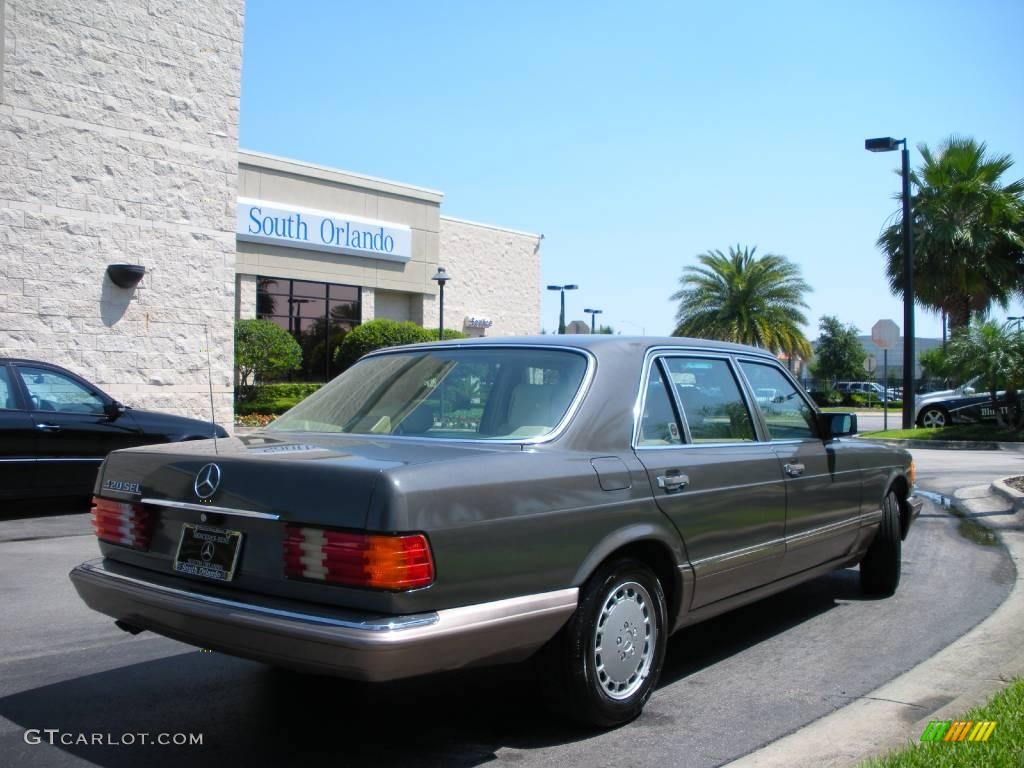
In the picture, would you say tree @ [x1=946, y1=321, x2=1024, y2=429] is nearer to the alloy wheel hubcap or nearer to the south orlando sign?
the south orlando sign

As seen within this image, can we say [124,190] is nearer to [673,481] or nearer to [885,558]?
[885,558]

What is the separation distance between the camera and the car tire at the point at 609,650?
12.1ft

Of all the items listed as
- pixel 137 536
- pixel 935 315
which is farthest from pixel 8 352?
pixel 935 315

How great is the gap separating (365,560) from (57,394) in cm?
776

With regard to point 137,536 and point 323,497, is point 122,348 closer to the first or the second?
point 137,536

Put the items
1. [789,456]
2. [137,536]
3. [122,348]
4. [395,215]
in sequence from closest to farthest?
1. [137,536]
2. [789,456]
3. [122,348]
4. [395,215]

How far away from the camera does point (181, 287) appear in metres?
14.5

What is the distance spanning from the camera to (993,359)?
20.1m

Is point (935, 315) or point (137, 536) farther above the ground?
point (935, 315)

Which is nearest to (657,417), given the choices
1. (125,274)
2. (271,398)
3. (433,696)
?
(433,696)

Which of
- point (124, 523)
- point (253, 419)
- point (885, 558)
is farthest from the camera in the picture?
point (253, 419)

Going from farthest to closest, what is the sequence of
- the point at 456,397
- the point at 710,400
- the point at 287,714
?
1. the point at 710,400
2. the point at 456,397
3. the point at 287,714

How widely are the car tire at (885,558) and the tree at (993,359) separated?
1569cm

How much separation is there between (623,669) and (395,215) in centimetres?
2751
